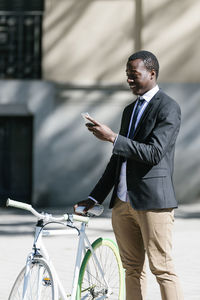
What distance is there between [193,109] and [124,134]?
36.1 ft

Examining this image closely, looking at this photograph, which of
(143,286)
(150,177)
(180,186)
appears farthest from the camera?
(180,186)

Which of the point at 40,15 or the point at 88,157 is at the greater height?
the point at 40,15

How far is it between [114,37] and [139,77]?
1124cm

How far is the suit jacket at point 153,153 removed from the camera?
167 inches

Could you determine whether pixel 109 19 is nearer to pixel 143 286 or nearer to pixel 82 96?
pixel 82 96

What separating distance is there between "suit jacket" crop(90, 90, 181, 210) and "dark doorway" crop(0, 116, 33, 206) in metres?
11.4

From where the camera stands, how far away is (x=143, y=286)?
15.5 ft

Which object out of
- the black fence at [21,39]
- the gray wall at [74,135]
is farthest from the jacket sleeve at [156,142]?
the black fence at [21,39]

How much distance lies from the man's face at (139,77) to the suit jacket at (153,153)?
8cm

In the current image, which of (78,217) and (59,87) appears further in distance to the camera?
(59,87)

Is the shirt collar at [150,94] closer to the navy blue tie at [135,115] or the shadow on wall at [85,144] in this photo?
the navy blue tie at [135,115]

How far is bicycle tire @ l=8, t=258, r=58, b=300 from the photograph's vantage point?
4043 mm

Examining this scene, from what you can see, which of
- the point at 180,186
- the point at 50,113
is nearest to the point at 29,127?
the point at 50,113

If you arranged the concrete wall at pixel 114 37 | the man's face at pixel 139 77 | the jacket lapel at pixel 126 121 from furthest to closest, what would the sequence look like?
the concrete wall at pixel 114 37 → the jacket lapel at pixel 126 121 → the man's face at pixel 139 77
